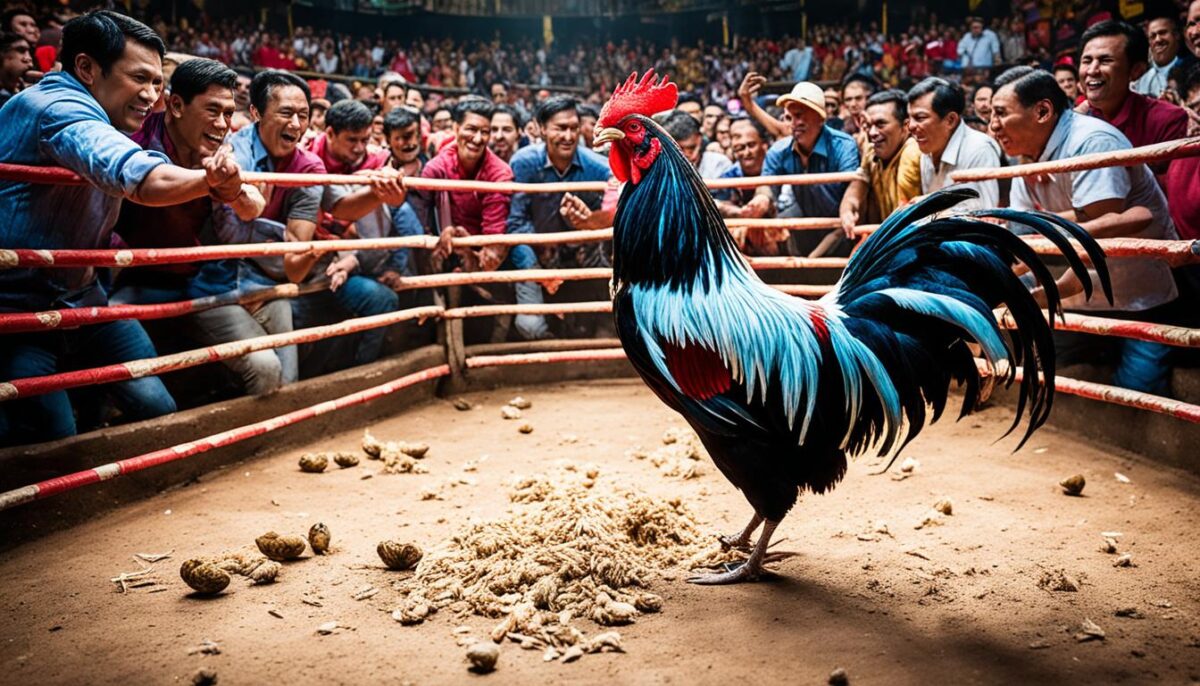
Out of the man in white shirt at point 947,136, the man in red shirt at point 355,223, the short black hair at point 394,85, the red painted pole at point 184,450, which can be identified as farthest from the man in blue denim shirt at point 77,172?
the short black hair at point 394,85

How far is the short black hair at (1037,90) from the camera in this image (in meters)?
4.01

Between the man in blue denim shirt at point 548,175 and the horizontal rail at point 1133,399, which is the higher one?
the man in blue denim shirt at point 548,175

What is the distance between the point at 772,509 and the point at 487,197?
3681mm

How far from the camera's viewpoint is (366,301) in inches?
198

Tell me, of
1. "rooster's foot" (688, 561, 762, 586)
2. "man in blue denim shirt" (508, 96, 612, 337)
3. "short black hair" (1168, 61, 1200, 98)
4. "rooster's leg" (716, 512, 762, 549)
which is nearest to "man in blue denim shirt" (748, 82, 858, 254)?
"man in blue denim shirt" (508, 96, 612, 337)

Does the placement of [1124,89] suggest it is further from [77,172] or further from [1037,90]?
[77,172]

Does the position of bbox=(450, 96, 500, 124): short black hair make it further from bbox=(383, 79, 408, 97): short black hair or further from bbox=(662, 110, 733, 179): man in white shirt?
bbox=(383, 79, 408, 97): short black hair

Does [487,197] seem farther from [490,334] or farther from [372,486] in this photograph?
[372,486]

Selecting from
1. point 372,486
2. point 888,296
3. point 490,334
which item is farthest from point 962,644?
point 490,334

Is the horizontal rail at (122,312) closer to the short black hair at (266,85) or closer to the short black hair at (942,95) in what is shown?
the short black hair at (266,85)

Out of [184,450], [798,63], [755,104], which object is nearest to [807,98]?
[755,104]

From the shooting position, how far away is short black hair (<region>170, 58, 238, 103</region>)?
3.59 metres

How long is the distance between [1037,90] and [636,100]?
2.38m

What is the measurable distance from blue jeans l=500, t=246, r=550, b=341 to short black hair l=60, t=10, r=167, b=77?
3.13m
